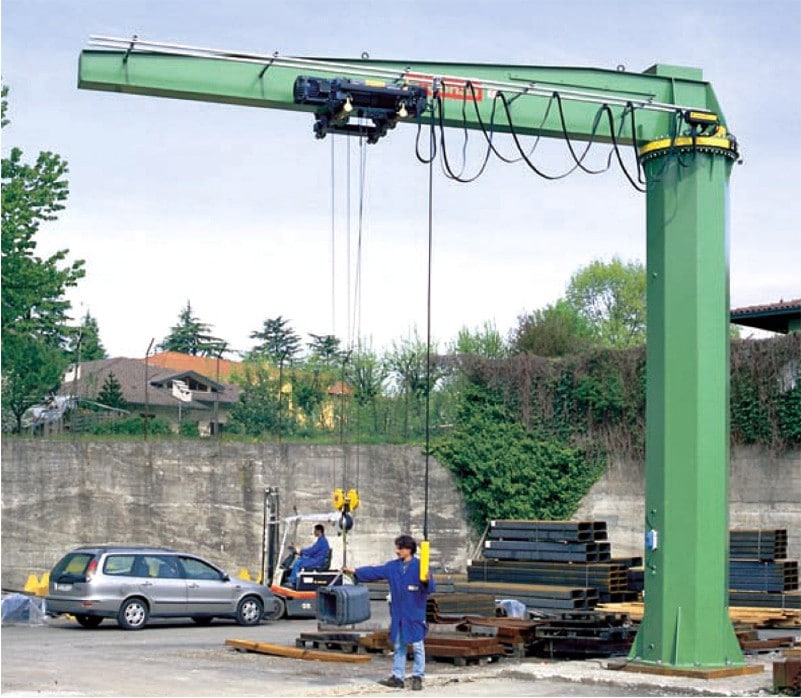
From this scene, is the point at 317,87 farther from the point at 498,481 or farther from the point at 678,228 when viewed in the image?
the point at 498,481

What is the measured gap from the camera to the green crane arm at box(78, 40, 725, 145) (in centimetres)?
1542

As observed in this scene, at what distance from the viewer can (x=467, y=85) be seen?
1647cm

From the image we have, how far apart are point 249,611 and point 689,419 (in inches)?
436

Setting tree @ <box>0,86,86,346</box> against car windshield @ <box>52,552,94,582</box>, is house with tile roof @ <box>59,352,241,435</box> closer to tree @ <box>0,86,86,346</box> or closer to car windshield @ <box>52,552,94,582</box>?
tree @ <box>0,86,86,346</box>

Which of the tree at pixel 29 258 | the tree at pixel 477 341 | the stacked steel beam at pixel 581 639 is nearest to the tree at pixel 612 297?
the tree at pixel 477 341

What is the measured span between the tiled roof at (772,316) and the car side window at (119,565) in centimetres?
2505

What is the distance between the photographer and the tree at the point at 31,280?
37.7m

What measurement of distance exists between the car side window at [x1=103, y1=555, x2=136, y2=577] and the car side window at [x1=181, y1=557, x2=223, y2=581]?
1.04m

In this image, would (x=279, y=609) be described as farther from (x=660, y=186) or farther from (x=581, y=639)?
(x=660, y=186)

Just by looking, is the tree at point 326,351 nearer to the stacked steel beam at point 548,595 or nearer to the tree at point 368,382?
the tree at point 368,382

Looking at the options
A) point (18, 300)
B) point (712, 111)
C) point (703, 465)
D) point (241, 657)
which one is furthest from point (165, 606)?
point (18, 300)

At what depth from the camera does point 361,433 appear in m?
35.8

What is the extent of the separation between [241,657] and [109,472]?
535 inches

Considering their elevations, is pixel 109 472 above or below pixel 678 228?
below
